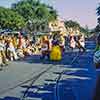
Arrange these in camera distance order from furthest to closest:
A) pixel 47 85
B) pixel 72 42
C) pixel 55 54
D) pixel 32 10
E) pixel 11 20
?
1. pixel 32 10
2. pixel 11 20
3. pixel 72 42
4. pixel 55 54
5. pixel 47 85

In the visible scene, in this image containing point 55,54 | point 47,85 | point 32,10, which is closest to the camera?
point 47,85

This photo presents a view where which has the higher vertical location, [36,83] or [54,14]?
[54,14]

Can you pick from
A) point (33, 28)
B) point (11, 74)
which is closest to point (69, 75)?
point (11, 74)

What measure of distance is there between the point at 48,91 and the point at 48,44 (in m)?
14.0

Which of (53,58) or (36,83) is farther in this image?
(53,58)

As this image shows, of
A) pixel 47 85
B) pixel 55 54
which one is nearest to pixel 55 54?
pixel 55 54

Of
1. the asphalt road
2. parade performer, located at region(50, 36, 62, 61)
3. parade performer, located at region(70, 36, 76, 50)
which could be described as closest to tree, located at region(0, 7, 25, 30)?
parade performer, located at region(70, 36, 76, 50)

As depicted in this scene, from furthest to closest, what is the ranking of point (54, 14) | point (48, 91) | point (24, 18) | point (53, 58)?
point (54, 14) → point (24, 18) → point (53, 58) → point (48, 91)

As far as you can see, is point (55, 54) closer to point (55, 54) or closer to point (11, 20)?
point (55, 54)

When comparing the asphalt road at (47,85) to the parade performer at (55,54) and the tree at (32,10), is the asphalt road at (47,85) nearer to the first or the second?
the parade performer at (55,54)

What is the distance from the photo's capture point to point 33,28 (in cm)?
8038

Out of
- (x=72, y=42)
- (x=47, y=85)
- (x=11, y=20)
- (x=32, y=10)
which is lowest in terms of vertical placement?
(x=47, y=85)

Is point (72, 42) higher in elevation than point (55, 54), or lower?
higher

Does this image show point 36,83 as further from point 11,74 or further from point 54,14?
point 54,14
